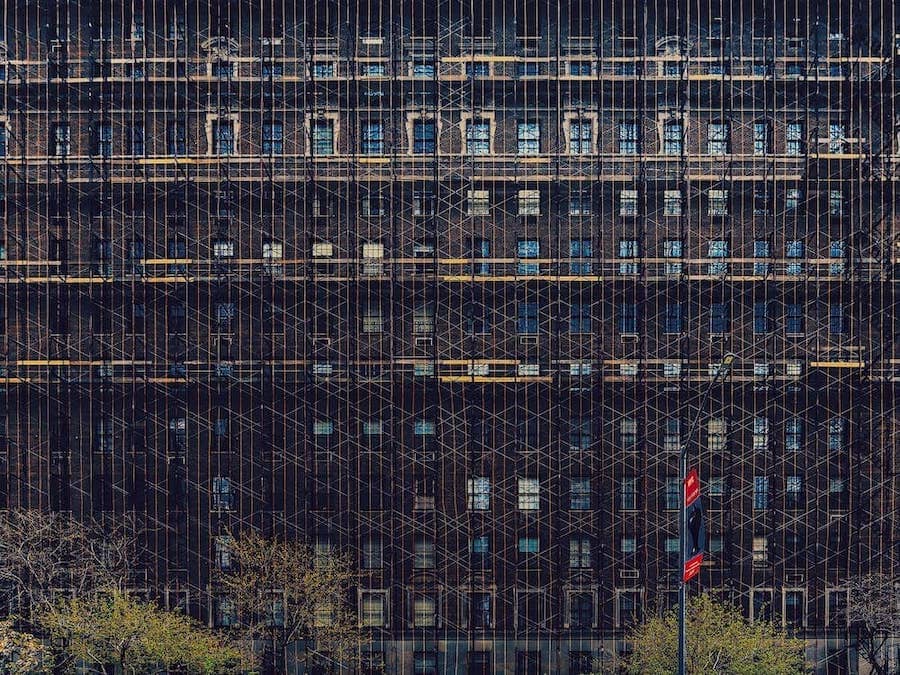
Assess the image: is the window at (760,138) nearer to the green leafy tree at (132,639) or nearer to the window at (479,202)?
the window at (479,202)

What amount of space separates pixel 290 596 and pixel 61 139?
73.6 feet

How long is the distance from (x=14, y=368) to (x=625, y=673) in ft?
98.0

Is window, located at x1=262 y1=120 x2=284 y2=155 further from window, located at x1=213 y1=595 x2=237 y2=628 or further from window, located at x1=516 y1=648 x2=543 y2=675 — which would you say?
window, located at x1=516 y1=648 x2=543 y2=675

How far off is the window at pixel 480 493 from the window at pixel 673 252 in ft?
40.2

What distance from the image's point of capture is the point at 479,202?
3491 cm

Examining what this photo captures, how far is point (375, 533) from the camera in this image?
34.7 m

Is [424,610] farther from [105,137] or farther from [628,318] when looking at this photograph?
[105,137]

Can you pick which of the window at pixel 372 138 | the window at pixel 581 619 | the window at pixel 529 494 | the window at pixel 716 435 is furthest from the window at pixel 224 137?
the window at pixel 581 619

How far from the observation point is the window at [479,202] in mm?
34625

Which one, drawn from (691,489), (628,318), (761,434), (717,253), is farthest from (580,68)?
(691,489)

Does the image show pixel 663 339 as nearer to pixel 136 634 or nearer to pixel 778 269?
pixel 778 269

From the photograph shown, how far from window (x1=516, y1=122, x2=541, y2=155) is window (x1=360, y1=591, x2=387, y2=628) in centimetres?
2077

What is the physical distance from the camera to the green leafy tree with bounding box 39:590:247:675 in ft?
96.3

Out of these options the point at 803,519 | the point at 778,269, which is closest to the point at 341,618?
the point at 803,519
